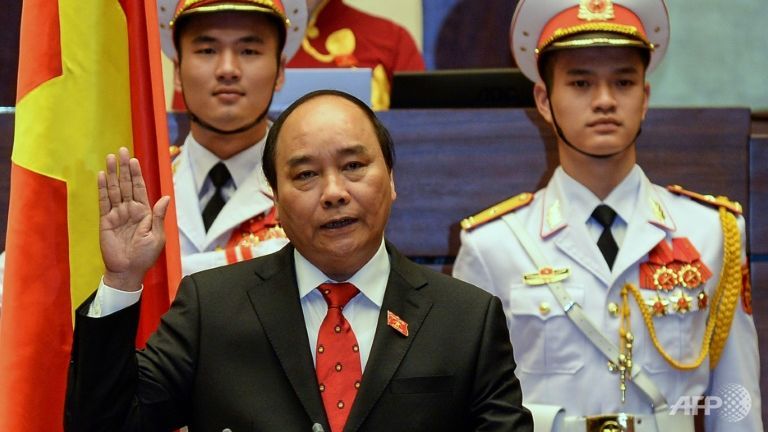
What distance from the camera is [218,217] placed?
11.0 feet

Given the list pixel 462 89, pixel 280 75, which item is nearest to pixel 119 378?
pixel 280 75

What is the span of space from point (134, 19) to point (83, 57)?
0.55 ft

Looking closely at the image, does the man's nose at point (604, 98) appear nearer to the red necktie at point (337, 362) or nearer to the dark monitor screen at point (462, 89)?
the dark monitor screen at point (462, 89)

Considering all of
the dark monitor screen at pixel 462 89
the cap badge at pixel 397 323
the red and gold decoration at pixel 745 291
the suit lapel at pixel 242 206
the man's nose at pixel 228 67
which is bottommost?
the cap badge at pixel 397 323

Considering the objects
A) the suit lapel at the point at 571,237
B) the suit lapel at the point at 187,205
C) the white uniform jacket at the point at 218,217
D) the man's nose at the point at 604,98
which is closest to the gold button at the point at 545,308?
the suit lapel at the point at 571,237

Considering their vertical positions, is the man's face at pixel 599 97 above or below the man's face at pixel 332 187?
above

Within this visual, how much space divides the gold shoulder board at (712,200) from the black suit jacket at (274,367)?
130 centimetres

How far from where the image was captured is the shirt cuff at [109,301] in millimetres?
2103

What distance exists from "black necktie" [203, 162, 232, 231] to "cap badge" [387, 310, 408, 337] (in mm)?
1253

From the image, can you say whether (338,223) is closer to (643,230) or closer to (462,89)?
(643,230)

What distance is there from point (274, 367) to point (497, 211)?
1.33 metres

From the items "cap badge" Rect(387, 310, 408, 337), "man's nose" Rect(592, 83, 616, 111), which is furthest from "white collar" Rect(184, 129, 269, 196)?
"cap badge" Rect(387, 310, 408, 337)

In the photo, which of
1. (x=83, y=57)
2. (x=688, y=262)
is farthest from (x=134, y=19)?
(x=688, y=262)

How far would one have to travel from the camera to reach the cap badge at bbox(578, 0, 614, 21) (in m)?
3.35
